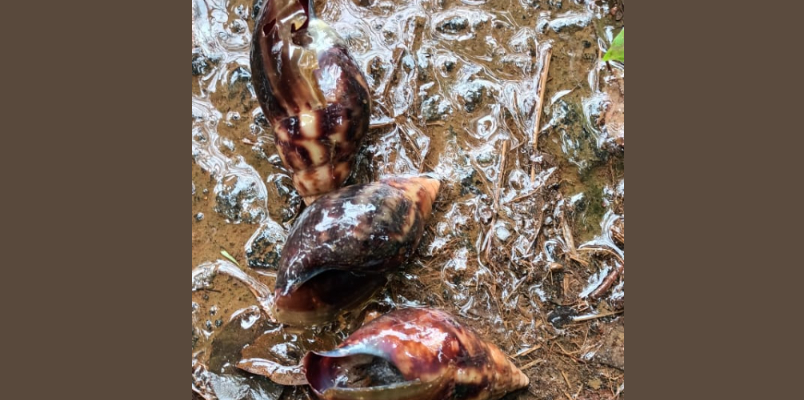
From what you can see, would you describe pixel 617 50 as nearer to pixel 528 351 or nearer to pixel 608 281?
pixel 608 281

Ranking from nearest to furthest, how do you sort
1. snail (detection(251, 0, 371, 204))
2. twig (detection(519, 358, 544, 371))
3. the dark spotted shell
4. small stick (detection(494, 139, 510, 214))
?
the dark spotted shell, snail (detection(251, 0, 371, 204)), twig (detection(519, 358, 544, 371)), small stick (detection(494, 139, 510, 214))

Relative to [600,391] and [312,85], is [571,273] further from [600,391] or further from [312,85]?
[312,85]

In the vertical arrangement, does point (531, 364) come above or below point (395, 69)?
below

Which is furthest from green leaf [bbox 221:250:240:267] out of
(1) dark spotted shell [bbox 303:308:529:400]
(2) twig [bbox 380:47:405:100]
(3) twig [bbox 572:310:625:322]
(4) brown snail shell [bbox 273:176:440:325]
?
(3) twig [bbox 572:310:625:322]

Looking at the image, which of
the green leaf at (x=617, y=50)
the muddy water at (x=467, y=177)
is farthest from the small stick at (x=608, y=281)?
the green leaf at (x=617, y=50)

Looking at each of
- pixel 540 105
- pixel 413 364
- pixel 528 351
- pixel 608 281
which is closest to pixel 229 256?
pixel 413 364

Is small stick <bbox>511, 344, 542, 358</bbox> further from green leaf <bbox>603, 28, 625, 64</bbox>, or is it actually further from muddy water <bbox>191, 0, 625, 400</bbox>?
green leaf <bbox>603, 28, 625, 64</bbox>

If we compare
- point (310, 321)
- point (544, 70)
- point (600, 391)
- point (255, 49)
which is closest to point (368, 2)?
point (255, 49)
